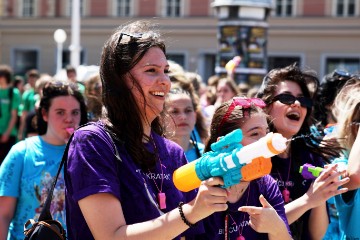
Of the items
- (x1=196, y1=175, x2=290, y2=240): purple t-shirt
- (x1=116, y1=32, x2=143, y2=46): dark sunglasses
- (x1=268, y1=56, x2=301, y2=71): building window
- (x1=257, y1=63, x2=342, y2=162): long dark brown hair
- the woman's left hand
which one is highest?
(x1=116, y1=32, x2=143, y2=46): dark sunglasses

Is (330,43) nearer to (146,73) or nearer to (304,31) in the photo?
(304,31)

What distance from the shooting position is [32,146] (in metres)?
3.64

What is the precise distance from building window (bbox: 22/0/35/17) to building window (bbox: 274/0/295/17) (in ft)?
43.8

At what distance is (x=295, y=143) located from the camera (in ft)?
12.0

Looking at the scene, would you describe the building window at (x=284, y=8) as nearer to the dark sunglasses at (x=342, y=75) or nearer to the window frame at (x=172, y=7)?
the window frame at (x=172, y=7)

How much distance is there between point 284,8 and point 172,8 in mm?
5641

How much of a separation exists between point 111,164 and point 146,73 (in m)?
0.36

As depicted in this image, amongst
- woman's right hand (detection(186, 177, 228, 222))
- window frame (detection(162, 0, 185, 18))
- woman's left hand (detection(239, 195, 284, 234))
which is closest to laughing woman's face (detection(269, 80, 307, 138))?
woman's left hand (detection(239, 195, 284, 234))

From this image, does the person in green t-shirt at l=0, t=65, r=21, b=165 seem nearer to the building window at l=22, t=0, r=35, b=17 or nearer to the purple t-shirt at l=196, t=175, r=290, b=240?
the purple t-shirt at l=196, t=175, r=290, b=240

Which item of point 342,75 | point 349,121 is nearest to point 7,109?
point 342,75

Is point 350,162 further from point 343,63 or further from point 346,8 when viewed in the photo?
point 346,8

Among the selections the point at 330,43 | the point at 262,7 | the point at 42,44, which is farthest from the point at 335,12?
the point at 262,7

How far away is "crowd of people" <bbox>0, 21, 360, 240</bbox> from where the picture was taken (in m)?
2.01

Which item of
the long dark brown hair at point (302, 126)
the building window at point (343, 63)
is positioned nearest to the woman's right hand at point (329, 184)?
the long dark brown hair at point (302, 126)
